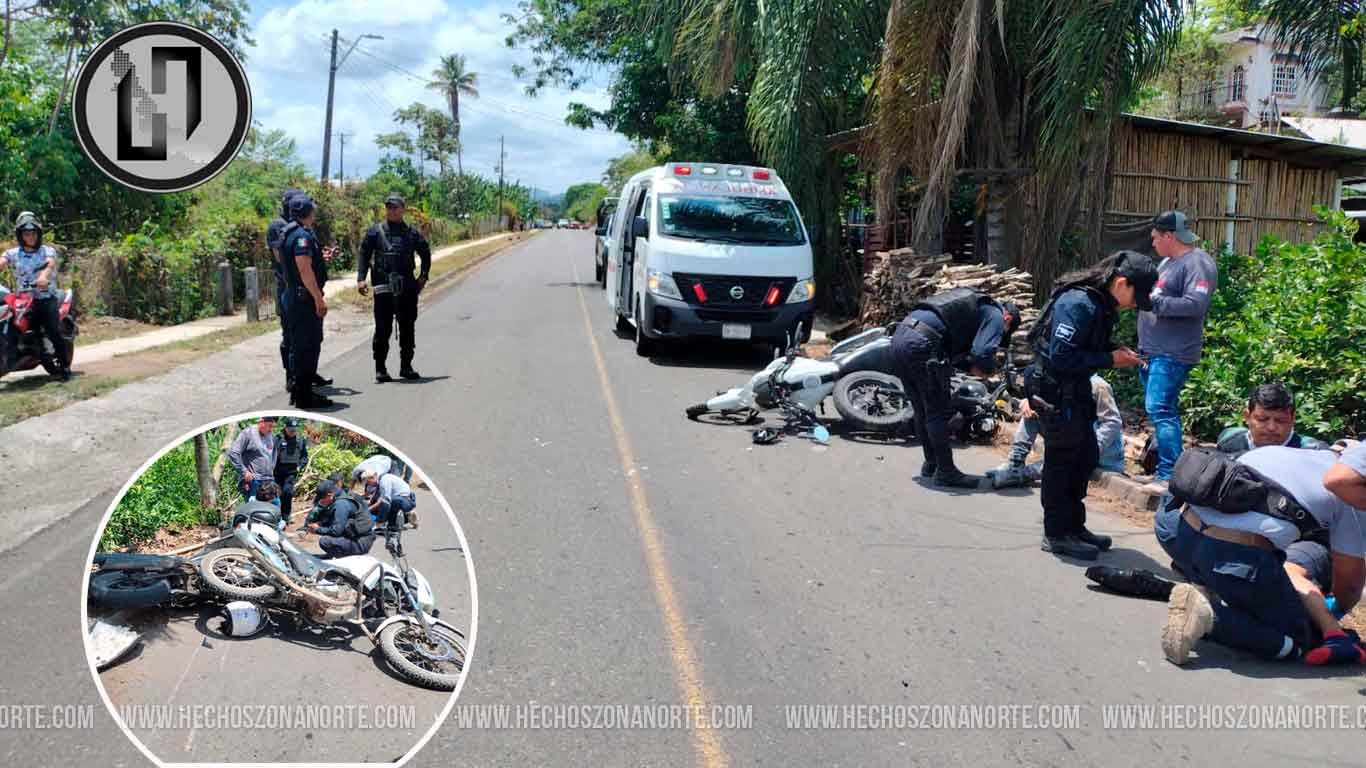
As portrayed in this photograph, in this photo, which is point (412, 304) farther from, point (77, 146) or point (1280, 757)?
point (77, 146)

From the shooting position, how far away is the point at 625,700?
4117 mm

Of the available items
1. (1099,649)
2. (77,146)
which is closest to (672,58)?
(77,146)

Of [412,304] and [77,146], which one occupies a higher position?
[77,146]

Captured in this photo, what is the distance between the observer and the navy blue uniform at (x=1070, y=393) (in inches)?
234

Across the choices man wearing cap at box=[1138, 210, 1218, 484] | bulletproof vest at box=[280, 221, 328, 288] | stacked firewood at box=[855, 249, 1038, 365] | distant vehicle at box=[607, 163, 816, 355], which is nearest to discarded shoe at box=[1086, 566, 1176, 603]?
man wearing cap at box=[1138, 210, 1218, 484]

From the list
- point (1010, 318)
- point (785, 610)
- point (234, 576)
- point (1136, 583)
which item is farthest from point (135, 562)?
point (1010, 318)

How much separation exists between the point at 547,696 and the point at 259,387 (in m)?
8.41

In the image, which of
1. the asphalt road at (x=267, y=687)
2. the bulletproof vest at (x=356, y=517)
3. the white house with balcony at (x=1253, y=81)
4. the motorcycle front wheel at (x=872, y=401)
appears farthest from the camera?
the white house with balcony at (x=1253, y=81)

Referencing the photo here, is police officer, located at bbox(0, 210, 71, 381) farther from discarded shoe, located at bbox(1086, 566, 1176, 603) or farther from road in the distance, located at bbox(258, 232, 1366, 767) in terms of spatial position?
discarded shoe, located at bbox(1086, 566, 1176, 603)

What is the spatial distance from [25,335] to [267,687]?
35.4 ft

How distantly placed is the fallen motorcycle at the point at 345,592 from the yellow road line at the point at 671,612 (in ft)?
6.49

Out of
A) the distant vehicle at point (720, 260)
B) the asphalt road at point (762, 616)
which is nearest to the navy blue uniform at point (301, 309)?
the asphalt road at point (762, 616)

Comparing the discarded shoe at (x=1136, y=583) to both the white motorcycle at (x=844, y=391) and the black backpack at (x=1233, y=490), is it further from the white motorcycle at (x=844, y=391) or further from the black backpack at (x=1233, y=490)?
the white motorcycle at (x=844, y=391)

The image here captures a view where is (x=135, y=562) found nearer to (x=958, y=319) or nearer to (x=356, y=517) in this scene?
(x=356, y=517)
